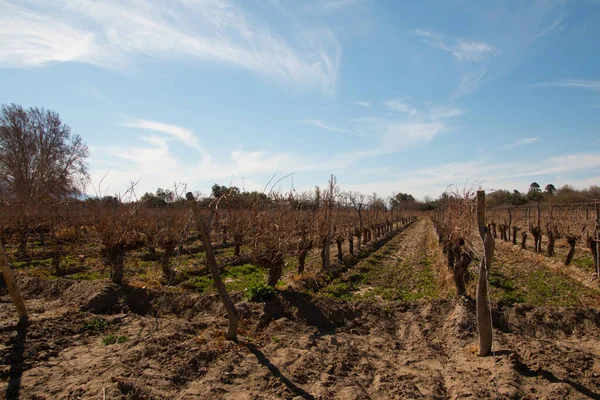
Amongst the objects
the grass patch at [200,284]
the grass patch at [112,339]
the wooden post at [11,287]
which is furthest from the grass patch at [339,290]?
the wooden post at [11,287]

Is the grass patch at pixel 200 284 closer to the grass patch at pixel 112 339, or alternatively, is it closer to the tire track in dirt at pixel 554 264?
the grass patch at pixel 112 339

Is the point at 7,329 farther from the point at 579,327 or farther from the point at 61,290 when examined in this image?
the point at 579,327

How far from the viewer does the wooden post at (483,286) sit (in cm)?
481

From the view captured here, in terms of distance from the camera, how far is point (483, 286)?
4.89 metres

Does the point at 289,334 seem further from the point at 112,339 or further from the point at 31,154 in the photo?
the point at 31,154

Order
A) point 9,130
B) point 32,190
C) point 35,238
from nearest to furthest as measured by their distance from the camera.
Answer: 1. point 35,238
2. point 32,190
3. point 9,130

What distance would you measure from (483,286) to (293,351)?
2884mm

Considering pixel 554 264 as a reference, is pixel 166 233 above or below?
above

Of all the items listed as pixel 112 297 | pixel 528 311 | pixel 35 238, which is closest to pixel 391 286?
pixel 528 311

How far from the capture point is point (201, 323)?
6.07 meters

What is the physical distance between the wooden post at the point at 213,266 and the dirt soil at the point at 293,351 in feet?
→ 0.78

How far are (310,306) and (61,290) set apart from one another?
6.00 m

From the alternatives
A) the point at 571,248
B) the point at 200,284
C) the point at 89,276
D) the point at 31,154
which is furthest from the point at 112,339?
the point at 31,154

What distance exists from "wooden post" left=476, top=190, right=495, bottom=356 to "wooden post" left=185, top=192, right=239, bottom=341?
11.7 feet
